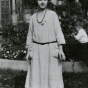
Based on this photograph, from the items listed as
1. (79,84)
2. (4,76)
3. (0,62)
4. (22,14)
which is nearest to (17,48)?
(0,62)

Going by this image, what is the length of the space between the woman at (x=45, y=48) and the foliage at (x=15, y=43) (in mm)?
4099

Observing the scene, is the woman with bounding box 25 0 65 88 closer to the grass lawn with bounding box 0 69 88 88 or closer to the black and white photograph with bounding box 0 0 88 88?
the black and white photograph with bounding box 0 0 88 88

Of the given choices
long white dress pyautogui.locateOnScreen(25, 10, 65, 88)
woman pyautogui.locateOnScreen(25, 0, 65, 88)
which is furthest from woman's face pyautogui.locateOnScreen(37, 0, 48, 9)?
long white dress pyautogui.locateOnScreen(25, 10, 65, 88)

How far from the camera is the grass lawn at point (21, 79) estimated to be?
730 centimetres

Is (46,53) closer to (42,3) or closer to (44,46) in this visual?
(44,46)

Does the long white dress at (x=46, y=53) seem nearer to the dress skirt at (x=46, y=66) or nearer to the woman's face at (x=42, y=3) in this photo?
the dress skirt at (x=46, y=66)

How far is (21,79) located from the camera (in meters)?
7.84

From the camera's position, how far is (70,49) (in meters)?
9.14

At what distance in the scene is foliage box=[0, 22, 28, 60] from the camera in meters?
9.51

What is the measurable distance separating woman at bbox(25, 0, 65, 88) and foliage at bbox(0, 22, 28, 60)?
161 inches

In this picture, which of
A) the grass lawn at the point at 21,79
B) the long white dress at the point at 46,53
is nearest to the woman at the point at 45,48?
the long white dress at the point at 46,53

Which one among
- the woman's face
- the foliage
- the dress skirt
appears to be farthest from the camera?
the foliage

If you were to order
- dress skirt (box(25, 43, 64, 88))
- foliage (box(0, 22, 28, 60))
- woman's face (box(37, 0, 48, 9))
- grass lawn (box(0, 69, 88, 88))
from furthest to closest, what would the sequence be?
foliage (box(0, 22, 28, 60))
grass lawn (box(0, 69, 88, 88))
dress skirt (box(25, 43, 64, 88))
woman's face (box(37, 0, 48, 9))

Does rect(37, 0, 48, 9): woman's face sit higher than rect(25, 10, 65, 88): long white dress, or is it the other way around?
rect(37, 0, 48, 9): woman's face
